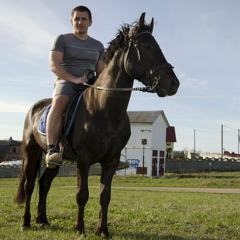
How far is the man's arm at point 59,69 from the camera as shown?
6688 millimetres

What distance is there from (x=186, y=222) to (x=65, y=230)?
2443 mm

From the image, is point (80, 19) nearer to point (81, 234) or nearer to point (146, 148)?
point (81, 234)

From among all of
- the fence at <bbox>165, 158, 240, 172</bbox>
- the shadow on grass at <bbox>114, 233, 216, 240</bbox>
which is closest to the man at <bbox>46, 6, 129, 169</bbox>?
the shadow on grass at <bbox>114, 233, 216, 240</bbox>

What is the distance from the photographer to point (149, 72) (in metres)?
5.71

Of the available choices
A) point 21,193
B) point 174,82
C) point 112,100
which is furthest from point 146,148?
point 174,82

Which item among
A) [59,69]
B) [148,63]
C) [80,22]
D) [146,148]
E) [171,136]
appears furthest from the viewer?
[171,136]

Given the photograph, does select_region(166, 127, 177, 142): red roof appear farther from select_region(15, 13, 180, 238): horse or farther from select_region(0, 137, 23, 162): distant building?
select_region(15, 13, 180, 238): horse

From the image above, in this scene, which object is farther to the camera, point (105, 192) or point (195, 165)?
point (195, 165)

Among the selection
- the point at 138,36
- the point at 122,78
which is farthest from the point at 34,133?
the point at 138,36

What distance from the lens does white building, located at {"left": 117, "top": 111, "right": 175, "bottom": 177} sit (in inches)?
2221

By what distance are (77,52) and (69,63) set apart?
0.26 m

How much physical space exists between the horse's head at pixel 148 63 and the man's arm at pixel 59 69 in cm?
110

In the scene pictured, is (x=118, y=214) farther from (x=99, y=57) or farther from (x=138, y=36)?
(x=138, y=36)

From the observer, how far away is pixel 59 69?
669 cm
